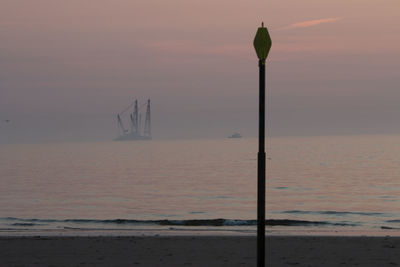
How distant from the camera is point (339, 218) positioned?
3688cm

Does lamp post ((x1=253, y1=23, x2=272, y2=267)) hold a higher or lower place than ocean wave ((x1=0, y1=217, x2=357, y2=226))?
higher

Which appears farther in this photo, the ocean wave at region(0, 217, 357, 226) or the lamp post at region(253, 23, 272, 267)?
the ocean wave at region(0, 217, 357, 226)

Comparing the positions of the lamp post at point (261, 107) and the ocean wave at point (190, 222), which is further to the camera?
the ocean wave at point (190, 222)
